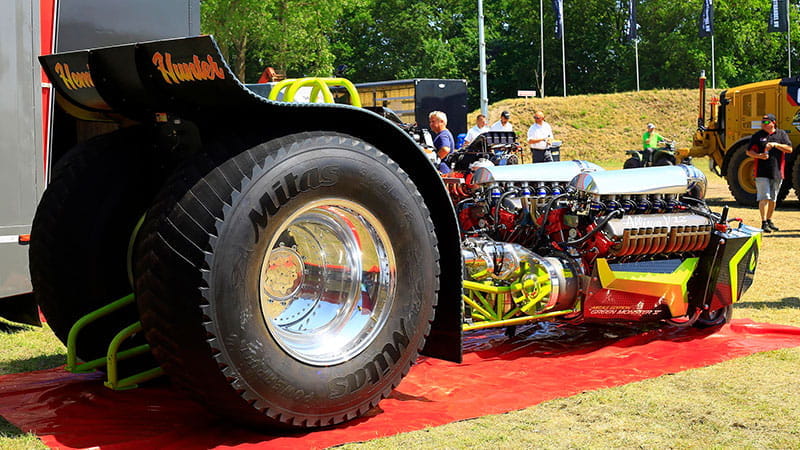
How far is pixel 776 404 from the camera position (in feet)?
13.7

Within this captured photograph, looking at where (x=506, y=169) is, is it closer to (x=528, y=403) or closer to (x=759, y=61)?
(x=528, y=403)

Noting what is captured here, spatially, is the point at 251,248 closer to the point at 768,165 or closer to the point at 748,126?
the point at 768,165

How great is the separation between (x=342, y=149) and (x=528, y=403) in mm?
1541

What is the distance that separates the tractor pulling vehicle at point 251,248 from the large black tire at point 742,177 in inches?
493

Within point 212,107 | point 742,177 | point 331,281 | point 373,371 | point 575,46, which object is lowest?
point 373,371

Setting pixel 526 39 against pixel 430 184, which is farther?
pixel 526 39

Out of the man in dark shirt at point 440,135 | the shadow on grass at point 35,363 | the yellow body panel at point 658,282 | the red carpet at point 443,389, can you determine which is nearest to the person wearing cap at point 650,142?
the man in dark shirt at point 440,135

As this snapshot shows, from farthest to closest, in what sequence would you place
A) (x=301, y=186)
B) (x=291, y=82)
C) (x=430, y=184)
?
1. (x=291, y=82)
2. (x=430, y=184)
3. (x=301, y=186)

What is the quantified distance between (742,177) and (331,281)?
47.3ft

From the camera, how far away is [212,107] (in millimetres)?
3504

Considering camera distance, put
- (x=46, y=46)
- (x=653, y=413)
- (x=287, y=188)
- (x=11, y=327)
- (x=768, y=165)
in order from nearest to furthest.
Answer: (x=287, y=188) → (x=653, y=413) → (x=46, y=46) → (x=11, y=327) → (x=768, y=165)

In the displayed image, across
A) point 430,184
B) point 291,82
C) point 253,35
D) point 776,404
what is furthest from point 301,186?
point 253,35

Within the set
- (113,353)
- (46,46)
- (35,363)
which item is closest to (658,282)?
(113,353)

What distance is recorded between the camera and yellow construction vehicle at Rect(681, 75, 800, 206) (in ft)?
52.6
